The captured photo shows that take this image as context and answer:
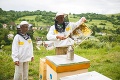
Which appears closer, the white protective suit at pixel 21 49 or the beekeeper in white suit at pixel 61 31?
the white protective suit at pixel 21 49

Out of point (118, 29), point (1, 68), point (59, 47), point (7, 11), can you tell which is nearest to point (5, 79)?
point (1, 68)

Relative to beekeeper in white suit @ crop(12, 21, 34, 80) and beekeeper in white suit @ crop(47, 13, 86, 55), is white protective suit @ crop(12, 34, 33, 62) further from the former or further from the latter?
beekeeper in white suit @ crop(47, 13, 86, 55)

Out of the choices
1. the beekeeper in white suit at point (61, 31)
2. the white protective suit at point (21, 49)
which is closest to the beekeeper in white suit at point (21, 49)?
the white protective suit at point (21, 49)

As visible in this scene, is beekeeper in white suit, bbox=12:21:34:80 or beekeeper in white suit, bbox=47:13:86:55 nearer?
beekeeper in white suit, bbox=12:21:34:80

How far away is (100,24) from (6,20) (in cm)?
2159

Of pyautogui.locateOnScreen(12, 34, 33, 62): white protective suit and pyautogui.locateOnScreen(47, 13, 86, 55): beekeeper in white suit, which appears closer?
pyautogui.locateOnScreen(12, 34, 33, 62): white protective suit

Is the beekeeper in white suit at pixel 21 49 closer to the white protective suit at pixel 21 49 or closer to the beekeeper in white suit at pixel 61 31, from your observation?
the white protective suit at pixel 21 49

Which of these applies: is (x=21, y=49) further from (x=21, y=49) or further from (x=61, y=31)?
(x=61, y=31)

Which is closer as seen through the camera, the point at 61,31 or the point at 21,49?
the point at 21,49

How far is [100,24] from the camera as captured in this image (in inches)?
1451

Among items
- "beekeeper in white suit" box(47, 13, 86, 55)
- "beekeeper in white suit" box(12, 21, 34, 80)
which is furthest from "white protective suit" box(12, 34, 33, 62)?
"beekeeper in white suit" box(47, 13, 86, 55)

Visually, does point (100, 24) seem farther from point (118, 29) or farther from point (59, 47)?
point (59, 47)

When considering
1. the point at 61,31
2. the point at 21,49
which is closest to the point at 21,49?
the point at 21,49

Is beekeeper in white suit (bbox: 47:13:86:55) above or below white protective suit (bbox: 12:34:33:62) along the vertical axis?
above
